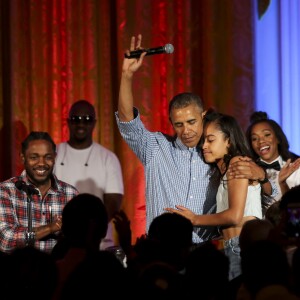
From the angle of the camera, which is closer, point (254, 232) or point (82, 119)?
point (254, 232)

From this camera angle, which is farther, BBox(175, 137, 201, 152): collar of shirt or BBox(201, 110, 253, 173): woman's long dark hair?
BBox(175, 137, 201, 152): collar of shirt

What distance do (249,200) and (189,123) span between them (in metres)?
0.61

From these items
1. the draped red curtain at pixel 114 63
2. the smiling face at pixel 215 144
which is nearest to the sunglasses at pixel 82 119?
the draped red curtain at pixel 114 63

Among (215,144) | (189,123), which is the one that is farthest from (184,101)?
Result: (215,144)

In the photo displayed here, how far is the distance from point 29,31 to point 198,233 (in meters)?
3.36

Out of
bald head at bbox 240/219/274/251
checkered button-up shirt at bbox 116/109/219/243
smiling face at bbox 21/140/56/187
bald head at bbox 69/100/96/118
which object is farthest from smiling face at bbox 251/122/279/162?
bald head at bbox 240/219/274/251

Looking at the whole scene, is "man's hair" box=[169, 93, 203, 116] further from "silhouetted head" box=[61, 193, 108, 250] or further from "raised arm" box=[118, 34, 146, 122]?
"silhouetted head" box=[61, 193, 108, 250]

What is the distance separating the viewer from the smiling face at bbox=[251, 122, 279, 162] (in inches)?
243

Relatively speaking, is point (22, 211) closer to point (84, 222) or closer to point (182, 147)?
point (182, 147)

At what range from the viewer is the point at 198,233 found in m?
4.97

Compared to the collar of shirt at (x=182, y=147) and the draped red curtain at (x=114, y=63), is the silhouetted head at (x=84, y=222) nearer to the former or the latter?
the collar of shirt at (x=182, y=147)

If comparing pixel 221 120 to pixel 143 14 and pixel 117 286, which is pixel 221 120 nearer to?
pixel 117 286

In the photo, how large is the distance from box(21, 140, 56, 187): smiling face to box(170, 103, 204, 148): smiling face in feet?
3.05

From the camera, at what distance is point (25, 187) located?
5.27 meters
